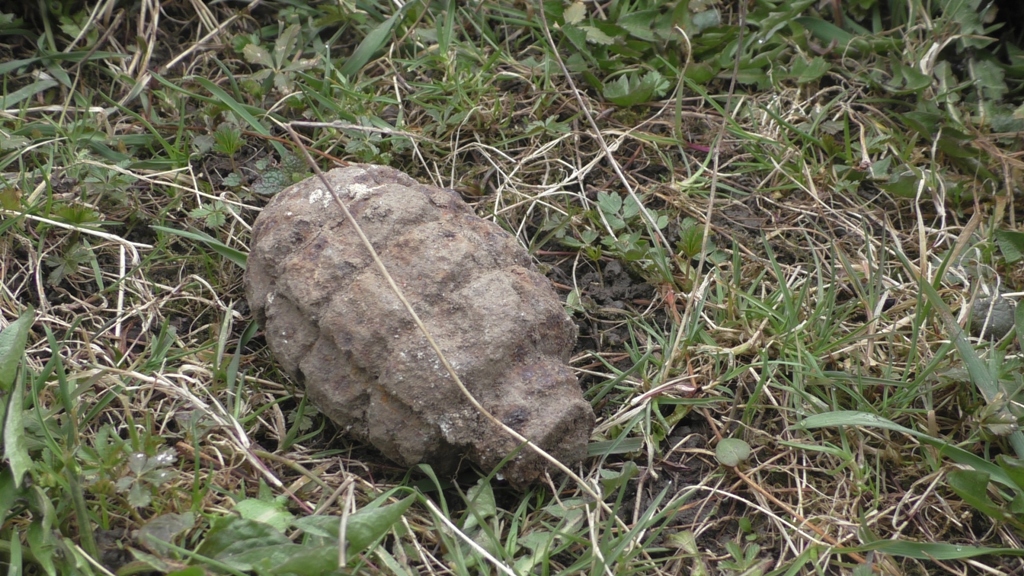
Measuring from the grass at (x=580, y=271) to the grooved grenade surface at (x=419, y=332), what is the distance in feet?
0.40

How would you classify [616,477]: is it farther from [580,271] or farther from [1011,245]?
[1011,245]

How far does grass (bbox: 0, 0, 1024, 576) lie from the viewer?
1847mm

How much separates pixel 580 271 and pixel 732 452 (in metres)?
0.70

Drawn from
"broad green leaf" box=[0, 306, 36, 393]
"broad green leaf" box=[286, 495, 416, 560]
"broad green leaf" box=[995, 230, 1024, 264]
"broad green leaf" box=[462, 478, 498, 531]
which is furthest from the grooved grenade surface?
"broad green leaf" box=[995, 230, 1024, 264]

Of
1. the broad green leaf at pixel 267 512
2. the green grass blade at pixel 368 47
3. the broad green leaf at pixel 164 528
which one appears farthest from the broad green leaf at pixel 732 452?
the green grass blade at pixel 368 47

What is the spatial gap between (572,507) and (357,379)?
542 mm

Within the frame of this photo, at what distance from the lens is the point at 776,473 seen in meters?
2.05

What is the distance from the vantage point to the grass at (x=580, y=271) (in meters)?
1.85

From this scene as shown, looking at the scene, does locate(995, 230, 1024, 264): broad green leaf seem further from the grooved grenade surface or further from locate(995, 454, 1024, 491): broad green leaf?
the grooved grenade surface

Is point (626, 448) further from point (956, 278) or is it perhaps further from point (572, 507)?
point (956, 278)

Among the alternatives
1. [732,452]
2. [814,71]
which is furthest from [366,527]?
[814,71]

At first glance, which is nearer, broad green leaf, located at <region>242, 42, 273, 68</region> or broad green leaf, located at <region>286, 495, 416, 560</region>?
broad green leaf, located at <region>286, 495, 416, 560</region>

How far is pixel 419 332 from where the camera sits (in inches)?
75.0

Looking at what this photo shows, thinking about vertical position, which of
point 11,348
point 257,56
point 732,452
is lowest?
point 732,452
